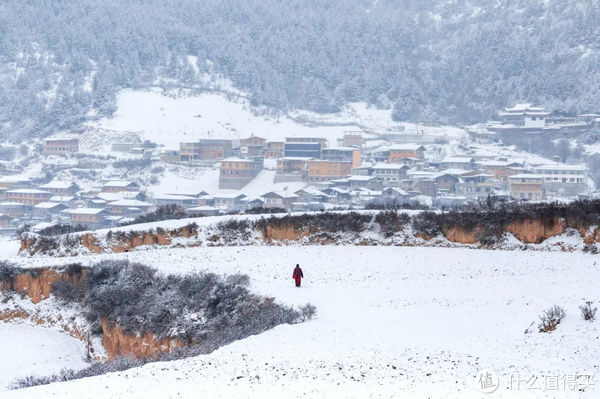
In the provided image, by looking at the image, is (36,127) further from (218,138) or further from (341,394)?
(341,394)

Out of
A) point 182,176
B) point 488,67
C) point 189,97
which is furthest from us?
point 488,67

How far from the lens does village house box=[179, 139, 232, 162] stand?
132500mm

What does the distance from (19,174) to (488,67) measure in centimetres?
9147

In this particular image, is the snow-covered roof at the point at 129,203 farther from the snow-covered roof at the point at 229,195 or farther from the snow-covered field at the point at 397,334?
the snow-covered field at the point at 397,334

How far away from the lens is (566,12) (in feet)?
620

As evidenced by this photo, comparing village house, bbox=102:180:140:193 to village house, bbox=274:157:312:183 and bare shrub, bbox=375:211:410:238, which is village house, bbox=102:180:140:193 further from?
bare shrub, bbox=375:211:410:238

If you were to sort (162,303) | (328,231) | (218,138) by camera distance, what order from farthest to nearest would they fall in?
(218,138), (328,231), (162,303)

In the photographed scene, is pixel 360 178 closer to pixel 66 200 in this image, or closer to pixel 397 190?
pixel 397 190

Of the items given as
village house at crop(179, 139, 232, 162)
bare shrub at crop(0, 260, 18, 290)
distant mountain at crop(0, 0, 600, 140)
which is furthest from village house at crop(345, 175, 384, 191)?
bare shrub at crop(0, 260, 18, 290)

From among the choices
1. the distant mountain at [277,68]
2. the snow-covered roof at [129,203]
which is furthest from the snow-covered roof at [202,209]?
the distant mountain at [277,68]

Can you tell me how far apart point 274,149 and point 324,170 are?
12.9m

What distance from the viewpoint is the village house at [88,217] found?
347ft

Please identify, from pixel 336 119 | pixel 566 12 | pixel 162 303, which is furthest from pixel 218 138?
pixel 162 303

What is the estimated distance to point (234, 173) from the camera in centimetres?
12450
